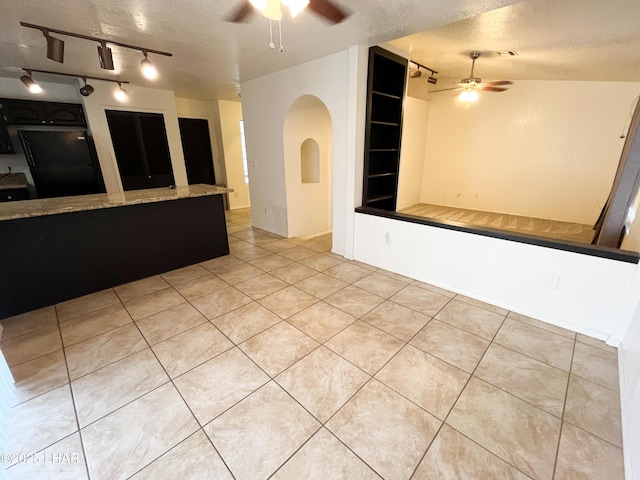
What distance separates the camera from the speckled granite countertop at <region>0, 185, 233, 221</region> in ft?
7.75

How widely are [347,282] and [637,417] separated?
217cm

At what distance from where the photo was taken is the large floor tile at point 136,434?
1.27m

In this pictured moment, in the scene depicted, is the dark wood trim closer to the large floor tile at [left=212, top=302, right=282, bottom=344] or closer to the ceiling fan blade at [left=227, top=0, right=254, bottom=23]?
the large floor tile at [left=212, top=302, right=282, bottom=344]

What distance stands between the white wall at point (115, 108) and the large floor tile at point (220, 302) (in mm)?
3518

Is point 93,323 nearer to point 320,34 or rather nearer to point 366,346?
point 366,346

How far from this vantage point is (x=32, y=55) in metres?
3.03

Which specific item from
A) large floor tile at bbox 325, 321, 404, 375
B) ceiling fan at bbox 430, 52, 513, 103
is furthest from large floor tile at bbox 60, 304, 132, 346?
ceiling fan at bbox 430, 52, 513, 103

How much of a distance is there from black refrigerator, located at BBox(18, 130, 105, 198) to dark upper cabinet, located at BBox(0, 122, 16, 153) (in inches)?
13.5

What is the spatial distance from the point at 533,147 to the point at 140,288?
Answer: 7222 millimetres

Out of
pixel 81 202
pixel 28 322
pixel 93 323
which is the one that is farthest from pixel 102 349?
pixel 81 202

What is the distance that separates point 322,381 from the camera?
1726 mm

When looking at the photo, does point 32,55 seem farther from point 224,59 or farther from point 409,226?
point 409,226

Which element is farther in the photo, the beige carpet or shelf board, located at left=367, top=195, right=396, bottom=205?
the beige carpet

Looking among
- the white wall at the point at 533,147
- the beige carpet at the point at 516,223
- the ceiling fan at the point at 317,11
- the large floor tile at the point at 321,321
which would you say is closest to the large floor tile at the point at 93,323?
the large floor tile at the point at 321,321
